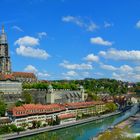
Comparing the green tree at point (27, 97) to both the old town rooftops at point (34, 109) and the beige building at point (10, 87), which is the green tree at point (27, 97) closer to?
the beige building at point (10, 87)

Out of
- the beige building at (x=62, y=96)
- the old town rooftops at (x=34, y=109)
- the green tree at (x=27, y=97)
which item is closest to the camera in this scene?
the old town rooftops at (x=34, y=109)

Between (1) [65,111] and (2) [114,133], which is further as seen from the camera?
(1) [65,111]

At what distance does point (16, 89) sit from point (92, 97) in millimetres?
32416

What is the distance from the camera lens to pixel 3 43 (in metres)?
107

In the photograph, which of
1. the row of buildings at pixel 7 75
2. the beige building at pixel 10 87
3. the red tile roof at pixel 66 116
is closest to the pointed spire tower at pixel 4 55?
the row of buildings at pixel 7 75

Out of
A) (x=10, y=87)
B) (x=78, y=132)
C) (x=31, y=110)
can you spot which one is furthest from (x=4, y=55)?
(x=78, y=132)

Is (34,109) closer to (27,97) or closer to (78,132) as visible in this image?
(78,132)

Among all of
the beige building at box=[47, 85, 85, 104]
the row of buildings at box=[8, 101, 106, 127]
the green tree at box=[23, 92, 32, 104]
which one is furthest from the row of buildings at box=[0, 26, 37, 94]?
the row of buildings at box=[8, 101, 106, 127]

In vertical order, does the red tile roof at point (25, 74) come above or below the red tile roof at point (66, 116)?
above

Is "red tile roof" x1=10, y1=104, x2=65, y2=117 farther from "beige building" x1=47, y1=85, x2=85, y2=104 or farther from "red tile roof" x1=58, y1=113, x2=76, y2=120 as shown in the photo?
"beige building" x1=47, y1=85, x2=85, y2=104

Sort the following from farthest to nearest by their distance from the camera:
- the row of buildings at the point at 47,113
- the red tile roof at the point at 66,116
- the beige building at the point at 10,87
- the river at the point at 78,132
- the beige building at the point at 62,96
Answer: the beige building at the point at 62,96, the beige building at the point at 10,87, the red tile roof at the point at 66,116, the row of buildings at the point at 47,113, the river at the point at 78,132

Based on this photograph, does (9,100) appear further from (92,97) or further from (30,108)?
(92,97)

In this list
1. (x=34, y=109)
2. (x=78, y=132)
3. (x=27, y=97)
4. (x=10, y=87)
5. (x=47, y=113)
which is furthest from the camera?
(x=10, y=87)

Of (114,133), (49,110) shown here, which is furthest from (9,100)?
(114,133)
